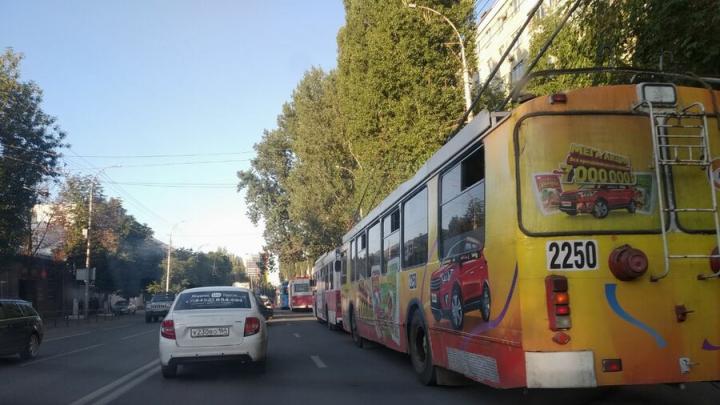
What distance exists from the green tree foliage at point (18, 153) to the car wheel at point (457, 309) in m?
24.1

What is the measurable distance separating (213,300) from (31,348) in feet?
21.3

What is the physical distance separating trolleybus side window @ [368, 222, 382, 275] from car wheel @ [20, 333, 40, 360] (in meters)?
8.02

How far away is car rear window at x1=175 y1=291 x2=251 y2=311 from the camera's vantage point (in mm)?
10570

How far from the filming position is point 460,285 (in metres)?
7.24

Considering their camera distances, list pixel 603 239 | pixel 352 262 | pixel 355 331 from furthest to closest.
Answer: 1. pixel 352 262
2. pixel 355 331
3. pixel 603 239

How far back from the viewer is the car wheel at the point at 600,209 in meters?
5.66

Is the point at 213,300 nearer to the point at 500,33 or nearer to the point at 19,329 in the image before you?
the point at 19,329

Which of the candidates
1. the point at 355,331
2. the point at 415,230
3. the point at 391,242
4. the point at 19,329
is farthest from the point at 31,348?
the point at 415,230

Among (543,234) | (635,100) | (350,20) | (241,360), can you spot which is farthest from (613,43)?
(350,20)

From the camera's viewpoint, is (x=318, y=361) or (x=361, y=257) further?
(x=361, y=257)

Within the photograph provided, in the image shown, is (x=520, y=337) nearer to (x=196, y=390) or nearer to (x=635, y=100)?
(x=635, y=100)

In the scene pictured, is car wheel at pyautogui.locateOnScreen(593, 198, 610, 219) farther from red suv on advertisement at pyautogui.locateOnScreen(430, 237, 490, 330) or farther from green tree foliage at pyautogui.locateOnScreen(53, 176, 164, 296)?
green tree foliage at pyautogui.locateOnScreen(53, 176, 164, 296)

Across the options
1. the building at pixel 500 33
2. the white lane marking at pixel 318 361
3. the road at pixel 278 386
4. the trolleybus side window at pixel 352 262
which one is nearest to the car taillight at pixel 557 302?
the road at pixel 278 386

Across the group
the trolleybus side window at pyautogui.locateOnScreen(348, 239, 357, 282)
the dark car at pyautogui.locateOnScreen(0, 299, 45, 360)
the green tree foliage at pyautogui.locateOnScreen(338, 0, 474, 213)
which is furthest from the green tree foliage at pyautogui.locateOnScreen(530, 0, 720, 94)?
the dark car at pyautogui.locateOnScreen(0, 299, 45, 360)
